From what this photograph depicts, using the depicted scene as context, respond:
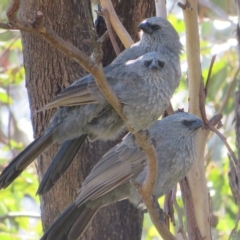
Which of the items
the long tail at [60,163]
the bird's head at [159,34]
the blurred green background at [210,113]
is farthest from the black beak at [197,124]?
the blurred green background at [210,113]

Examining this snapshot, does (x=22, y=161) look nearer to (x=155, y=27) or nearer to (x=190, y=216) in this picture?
(x=190, y=216)

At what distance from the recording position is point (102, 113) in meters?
3.28

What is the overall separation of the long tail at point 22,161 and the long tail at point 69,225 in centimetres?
31

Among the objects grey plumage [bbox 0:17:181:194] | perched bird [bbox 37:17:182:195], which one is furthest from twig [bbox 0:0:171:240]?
perched bird [bbox 37:17:182:195]

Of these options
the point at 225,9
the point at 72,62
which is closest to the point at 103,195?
the point at 72,62

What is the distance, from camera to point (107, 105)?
3248mm

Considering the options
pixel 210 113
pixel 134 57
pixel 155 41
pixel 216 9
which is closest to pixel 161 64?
pixel 134 57

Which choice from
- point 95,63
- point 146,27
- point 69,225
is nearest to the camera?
point 95,63

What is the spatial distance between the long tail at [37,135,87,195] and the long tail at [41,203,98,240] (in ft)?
0.52

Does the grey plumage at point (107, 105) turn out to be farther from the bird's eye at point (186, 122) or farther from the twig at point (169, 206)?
the twig at point (169, 206)

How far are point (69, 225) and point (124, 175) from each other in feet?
1.20

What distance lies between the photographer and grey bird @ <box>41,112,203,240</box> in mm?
3352

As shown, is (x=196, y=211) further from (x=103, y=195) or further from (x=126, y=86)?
(x=126, y=86)

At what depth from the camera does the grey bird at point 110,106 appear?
3.19 meters
